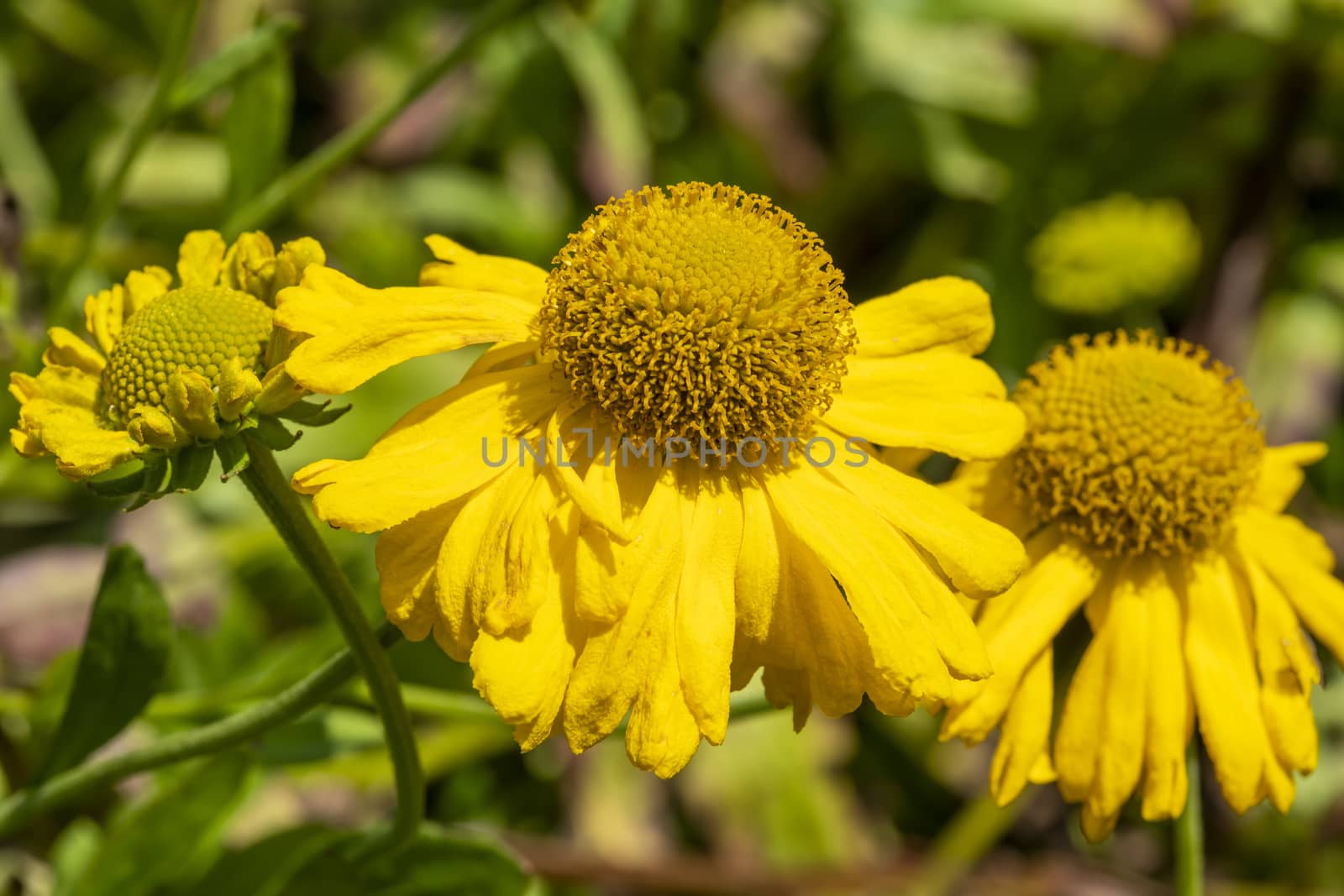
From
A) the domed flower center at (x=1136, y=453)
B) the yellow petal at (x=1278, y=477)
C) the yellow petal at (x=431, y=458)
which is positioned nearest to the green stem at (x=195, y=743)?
the yellow petal at (x=431, y=458)

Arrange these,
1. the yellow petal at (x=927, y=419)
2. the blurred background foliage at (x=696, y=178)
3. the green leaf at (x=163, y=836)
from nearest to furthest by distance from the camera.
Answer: the yellow petal at (x=927, y=419)
the green leaf at (x=163, y=836)
the blurred background foliage at (x=696, y=178)

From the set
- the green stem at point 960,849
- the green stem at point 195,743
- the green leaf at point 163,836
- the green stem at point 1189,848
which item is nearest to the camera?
the green stem at point 195,743

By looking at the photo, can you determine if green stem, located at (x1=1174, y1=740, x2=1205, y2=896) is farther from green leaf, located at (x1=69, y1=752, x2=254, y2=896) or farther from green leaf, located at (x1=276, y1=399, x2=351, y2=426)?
green leaf, located at (x1=69, y1=752, x2=254, y2=896)

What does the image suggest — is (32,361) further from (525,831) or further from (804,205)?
(804,205)

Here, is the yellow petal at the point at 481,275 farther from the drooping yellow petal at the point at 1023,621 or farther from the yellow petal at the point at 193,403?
the drooping yellow petal at the point at 1023,621

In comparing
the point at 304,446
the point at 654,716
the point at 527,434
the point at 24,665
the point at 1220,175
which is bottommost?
the point at 24,665

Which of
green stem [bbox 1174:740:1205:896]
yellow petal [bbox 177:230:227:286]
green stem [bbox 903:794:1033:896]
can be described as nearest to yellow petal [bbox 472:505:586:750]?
yellow petal [bbox 177:230:227:286]

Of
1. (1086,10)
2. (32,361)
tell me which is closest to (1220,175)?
(1086,10)
